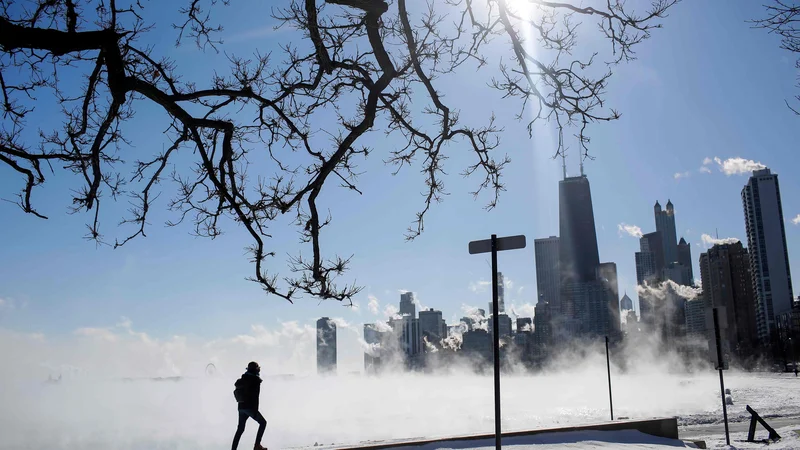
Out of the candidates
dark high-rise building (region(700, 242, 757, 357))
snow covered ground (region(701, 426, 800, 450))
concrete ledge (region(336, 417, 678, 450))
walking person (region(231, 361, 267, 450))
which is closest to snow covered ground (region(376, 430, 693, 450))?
concrete ledge (region(336, 417, 678, 450))

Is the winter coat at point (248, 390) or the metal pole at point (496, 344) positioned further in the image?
the winter coat at point (248, 390)

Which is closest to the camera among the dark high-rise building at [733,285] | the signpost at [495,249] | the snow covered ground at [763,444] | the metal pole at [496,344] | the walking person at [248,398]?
the metal pole at [496,344]

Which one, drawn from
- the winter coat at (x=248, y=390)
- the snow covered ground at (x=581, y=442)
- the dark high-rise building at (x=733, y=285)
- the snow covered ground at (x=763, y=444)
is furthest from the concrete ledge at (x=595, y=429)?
the dark high-rise building at (x=733, y=285)

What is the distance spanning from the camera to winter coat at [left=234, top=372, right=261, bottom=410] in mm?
9758

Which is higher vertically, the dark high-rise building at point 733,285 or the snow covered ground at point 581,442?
the dark high-rise building at point 733,285

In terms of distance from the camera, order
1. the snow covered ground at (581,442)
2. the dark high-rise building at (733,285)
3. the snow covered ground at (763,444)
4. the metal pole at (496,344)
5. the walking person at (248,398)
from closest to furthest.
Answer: the metal pole at (496,344)
the walking person at (248,398)
the snow covered ground at (581,442)
the snow covered ground at (763,444)
the dark high-rise building at (733,285)

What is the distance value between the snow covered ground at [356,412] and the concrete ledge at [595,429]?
1.54 metres

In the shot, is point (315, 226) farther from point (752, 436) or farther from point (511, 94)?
point (752, 436)

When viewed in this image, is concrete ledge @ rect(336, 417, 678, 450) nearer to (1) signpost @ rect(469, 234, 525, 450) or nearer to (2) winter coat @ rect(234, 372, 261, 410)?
(2) winter coat @ rect(234, 372, 261, 410)

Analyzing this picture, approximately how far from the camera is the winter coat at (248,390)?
9.76 m

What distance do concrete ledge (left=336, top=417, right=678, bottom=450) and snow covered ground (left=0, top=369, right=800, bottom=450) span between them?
1.54 m

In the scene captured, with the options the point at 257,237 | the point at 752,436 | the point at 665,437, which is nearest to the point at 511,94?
the point at 257,237

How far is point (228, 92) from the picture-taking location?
19.0 ft

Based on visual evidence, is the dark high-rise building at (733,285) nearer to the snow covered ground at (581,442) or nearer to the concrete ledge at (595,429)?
the concrete ledge at (595,429)
